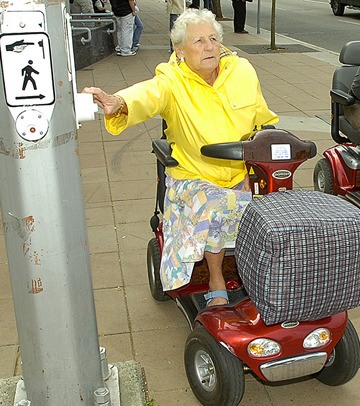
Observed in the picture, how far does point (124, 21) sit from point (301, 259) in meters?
10.3

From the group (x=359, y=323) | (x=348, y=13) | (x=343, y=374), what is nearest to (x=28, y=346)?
(x=343, y=374)

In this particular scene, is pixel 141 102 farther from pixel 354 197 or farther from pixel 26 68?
pixel 354 197

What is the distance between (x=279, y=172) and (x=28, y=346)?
3.96ft

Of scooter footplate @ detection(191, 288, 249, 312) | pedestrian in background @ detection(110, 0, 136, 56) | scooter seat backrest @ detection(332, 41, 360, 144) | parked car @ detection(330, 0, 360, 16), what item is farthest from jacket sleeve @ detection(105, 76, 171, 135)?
parked car @ detection(330, 0, 360, 16)

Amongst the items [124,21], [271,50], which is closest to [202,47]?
[124,21]

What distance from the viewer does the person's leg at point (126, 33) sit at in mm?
11898

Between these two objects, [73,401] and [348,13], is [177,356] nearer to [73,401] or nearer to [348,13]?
[73,401]

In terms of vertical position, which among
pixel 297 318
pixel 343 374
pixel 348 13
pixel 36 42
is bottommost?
pixel 348 13

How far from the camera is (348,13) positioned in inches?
811

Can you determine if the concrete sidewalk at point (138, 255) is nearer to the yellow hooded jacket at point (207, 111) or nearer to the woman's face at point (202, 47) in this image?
the yellow hooded jacket at point (207, 111)

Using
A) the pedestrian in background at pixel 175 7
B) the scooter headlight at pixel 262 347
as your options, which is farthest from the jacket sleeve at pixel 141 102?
the pedestrian in background at pixel 175 7

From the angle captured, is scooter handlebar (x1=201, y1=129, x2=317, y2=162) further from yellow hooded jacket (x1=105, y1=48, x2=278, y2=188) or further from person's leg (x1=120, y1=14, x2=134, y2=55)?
person's leg (x1=120, y1=14, x2=134, y2=55)

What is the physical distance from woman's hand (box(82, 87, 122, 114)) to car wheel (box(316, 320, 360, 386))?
1.41 m

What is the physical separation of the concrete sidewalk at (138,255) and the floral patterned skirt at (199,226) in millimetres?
433
